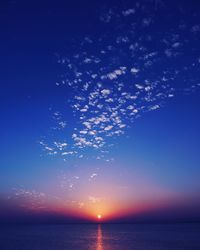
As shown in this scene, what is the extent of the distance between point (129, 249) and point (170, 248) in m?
12.0

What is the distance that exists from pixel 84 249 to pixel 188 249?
29353 mm

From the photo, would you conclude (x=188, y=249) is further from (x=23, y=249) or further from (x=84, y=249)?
(x=23, y=249)

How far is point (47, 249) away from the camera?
75.9 m

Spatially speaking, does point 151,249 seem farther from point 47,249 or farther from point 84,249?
point 47,249

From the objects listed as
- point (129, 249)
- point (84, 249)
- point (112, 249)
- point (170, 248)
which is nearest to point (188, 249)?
point (170, 248)

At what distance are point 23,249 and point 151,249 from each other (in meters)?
36.3

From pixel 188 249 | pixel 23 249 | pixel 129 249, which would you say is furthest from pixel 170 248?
pixel 23 249

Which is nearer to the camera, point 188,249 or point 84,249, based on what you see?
point 188,249

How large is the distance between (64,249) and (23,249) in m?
11.8

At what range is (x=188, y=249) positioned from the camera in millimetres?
73938

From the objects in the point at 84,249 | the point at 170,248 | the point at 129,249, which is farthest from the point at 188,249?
→ the point at 84,249

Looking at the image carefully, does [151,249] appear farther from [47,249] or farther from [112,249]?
[47,249]

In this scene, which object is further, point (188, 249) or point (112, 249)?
point (112, 249)

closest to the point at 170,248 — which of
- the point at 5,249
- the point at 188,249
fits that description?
the point at 188,249
